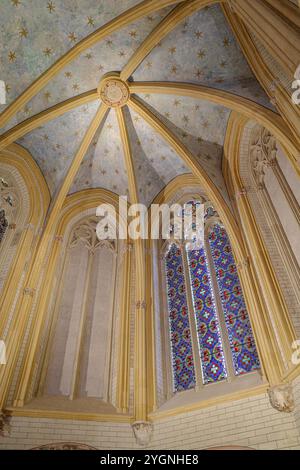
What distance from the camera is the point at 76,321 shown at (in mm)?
9383

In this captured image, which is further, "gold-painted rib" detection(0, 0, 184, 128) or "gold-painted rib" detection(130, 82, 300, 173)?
"gold-painted rib" detection(0, 0, 184, 128)

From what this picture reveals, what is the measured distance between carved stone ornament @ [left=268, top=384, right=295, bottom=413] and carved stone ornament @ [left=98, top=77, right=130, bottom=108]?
8.05 meters

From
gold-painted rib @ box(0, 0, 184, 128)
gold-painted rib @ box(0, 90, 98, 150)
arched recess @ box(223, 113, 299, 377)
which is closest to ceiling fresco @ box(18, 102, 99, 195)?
gold-painted rib @ box(0, 90, 98, 150)

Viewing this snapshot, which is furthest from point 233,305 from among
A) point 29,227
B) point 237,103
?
point 29,227

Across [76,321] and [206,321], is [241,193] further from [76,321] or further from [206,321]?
[76,321]

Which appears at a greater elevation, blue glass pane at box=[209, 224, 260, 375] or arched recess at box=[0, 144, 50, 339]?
arched recess at box=[0, 144, 50, 339]

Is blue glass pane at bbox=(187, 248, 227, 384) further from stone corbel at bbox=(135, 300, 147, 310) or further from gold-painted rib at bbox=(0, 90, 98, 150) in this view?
gold-painted rib at bbox=(0, 90, 98, 150)

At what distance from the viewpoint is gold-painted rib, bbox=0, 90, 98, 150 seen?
9.49 metres

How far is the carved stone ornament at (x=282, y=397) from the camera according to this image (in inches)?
249

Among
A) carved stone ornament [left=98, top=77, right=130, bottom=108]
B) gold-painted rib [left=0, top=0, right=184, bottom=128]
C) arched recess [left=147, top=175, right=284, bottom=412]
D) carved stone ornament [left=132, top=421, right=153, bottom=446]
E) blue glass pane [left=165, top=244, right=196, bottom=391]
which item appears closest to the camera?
arched recess [left=147, top=175, right=284, bottom=412]
